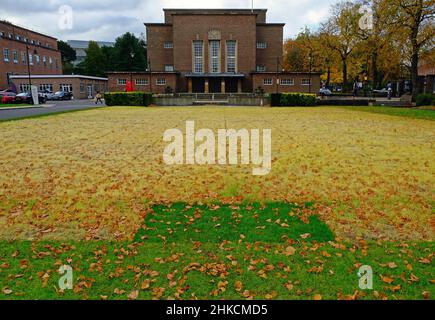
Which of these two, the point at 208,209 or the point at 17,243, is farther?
the point at 208,209

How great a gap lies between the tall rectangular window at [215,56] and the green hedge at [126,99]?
79.6 ft

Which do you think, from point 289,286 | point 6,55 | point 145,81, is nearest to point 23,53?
point 6,55

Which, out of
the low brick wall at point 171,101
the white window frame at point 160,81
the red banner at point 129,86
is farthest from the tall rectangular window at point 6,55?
the low brick wall at point 171,101

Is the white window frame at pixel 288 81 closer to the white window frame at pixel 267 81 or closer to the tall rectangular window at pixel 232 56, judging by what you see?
the white window frame at pixel 267 81

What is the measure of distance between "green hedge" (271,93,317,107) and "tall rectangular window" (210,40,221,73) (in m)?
23.9

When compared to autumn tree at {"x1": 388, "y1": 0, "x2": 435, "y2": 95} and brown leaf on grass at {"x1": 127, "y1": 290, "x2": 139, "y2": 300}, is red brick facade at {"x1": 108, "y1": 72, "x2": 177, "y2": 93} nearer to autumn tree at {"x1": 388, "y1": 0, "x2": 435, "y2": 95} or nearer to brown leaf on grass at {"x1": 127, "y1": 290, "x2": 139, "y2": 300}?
autumn tree at {"x1": 388, "y1": 0, "x2": 435, "y2": 95}

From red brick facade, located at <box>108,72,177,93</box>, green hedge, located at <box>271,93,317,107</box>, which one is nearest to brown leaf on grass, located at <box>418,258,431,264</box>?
green hedge, located at <box>271,93,317,107</box>

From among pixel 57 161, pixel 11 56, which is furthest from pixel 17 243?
pixel 11 56

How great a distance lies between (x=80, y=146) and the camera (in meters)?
12.4

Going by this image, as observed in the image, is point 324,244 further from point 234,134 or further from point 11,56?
point 11,56

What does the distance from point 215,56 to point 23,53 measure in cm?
3660

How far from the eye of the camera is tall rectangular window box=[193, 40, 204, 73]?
206 ft

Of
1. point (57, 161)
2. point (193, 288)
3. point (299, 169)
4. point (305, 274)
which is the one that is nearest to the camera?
point (193, 288)
